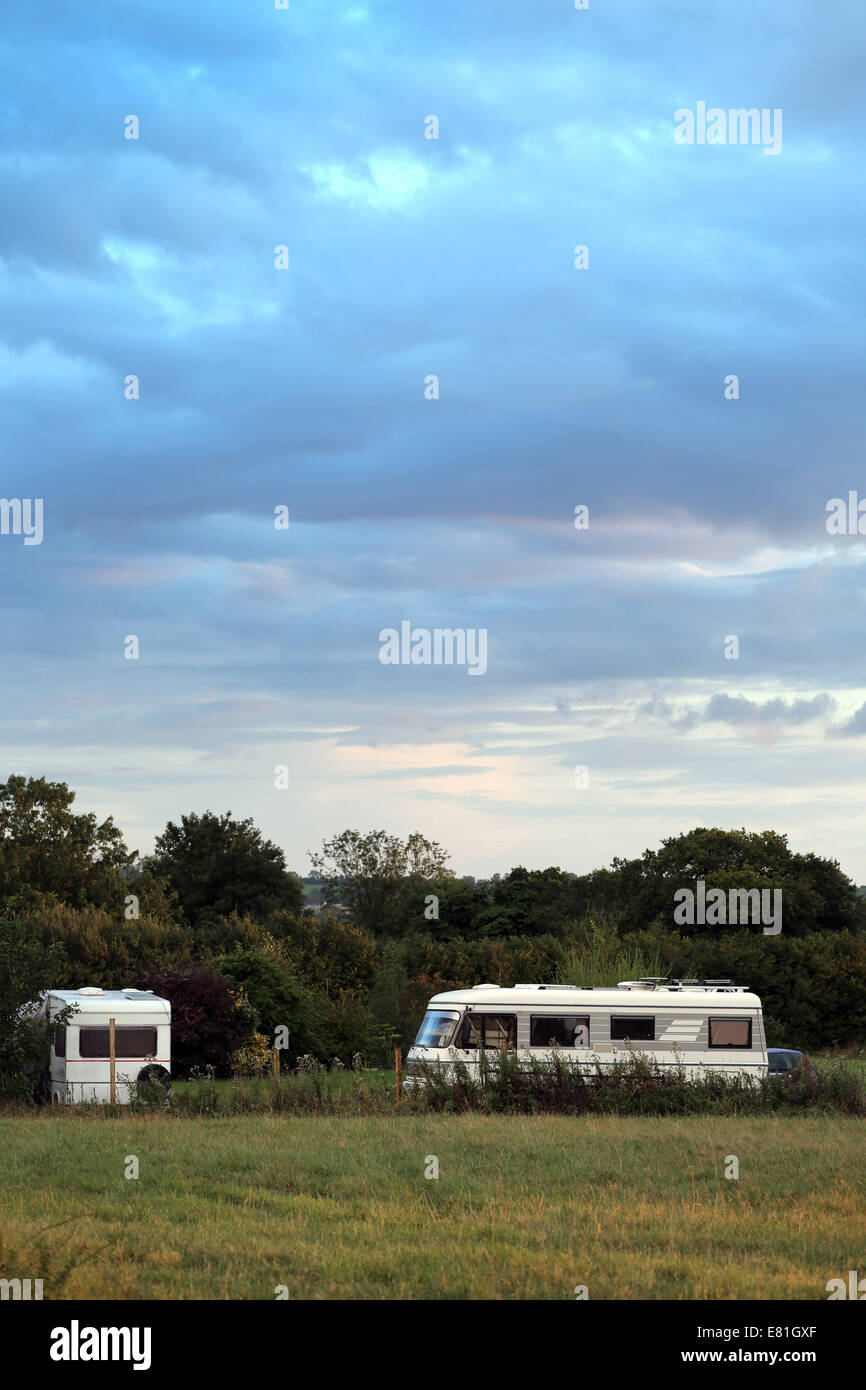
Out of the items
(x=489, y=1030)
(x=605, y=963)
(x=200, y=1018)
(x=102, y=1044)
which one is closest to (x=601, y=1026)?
(x=489, y=1030)

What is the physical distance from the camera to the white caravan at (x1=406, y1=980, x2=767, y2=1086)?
26281mm

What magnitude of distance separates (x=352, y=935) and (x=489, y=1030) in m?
25.6

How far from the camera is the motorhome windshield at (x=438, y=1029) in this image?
26.3 meters

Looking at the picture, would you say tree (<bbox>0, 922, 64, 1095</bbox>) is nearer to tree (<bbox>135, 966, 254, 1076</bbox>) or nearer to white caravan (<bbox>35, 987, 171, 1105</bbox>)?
white caravan (<bbox>35, 987, 171, 1105</bbox>)

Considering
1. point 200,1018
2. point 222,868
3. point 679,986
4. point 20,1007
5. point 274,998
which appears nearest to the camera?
point 20,1007

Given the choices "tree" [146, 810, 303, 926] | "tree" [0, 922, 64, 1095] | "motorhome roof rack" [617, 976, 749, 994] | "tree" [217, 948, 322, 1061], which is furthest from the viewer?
"tree" [146, 810, 303, 926]

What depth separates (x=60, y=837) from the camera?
59969 millimetres

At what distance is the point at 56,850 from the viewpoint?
58.9m

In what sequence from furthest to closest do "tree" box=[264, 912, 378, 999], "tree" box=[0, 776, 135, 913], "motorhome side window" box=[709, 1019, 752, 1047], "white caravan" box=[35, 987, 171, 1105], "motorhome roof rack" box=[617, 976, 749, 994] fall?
"tree" box=[0, 776, 135, 913]
"tree" box=[264, 912, 378, 999]
"motorhome roof rack" box=[617, 976, 749, 994]
"motorhome side window" box=[709, 1019, 752, 1047]
"white caravan" box=[35, 987, 171, 1105]

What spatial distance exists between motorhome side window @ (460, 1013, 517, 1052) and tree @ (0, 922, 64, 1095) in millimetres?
7912

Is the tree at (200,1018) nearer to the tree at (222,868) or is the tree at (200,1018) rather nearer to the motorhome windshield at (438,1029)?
the motorhome windshield at (438,1029)

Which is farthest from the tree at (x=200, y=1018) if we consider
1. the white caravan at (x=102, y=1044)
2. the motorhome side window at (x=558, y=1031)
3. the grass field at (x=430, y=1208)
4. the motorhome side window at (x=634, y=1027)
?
the grass field at (x=430, y=1208)

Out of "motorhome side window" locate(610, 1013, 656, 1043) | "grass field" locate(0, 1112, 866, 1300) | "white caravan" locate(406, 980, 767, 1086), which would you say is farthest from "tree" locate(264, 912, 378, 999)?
"grass field" locate(0, 1112, 866, 1300)

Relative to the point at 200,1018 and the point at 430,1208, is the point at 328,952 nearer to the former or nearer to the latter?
the point at 200,1018
